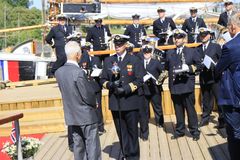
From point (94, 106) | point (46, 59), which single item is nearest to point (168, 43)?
point (94, 106)

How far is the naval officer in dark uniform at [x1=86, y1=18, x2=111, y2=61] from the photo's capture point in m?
10.6

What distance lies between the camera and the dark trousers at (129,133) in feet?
20.8

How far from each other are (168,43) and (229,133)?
6364mm

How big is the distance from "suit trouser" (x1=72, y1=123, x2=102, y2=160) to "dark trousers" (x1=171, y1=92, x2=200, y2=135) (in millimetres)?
2449

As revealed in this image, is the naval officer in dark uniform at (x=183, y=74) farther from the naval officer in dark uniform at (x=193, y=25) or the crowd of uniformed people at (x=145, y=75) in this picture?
the naval officer in dark uniform at (x=193, y=25)

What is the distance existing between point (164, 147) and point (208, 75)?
1.63 metres

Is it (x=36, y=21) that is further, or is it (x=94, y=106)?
(x=36, y=21)

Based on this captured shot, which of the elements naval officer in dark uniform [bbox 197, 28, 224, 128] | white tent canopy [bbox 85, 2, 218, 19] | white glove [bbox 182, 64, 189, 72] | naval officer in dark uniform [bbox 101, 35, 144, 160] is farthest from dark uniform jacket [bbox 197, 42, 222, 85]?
white tent canopy [bbox 85, 2, 218, 19]

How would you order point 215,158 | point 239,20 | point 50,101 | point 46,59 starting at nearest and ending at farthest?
point 239,20 → point 215,158 → point 50,101 → point 46,59

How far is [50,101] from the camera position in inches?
387

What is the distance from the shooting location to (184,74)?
7477 millimetres

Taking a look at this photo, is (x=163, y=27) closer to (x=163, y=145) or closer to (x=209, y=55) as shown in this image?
(x=209, y=55)

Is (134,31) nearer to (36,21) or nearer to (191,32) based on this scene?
(191,32)

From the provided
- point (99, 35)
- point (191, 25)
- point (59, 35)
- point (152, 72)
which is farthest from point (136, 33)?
point (152, 72)
